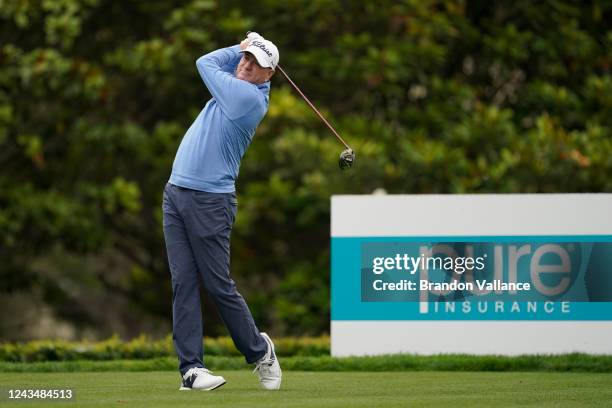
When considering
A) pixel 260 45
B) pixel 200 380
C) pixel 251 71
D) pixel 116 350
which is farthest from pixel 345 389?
pixel 116 350

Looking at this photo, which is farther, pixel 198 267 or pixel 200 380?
pixel 198 267

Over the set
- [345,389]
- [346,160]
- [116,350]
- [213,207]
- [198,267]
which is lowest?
[116,350]

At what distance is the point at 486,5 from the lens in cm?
1906

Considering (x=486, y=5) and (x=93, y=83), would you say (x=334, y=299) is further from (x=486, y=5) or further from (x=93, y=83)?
(x=486, y=5)

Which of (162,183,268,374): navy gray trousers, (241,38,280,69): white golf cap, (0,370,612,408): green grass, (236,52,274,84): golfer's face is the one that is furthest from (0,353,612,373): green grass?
(241,38,280,69): white golf cap

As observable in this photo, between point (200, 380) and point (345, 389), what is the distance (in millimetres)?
757

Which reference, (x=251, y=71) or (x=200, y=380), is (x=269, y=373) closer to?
(x=200, y=380)

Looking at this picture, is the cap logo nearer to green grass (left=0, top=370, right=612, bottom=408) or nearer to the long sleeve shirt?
the long sleeve shirt

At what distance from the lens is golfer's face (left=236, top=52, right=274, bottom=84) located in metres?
6.94

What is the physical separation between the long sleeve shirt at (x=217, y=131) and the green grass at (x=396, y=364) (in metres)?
2.11

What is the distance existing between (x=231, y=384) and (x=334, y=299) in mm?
2063

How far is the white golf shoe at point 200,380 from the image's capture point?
6824 mm

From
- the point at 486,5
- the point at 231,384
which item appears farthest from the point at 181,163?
the point at 486,5

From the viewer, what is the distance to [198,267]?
7.00 m
